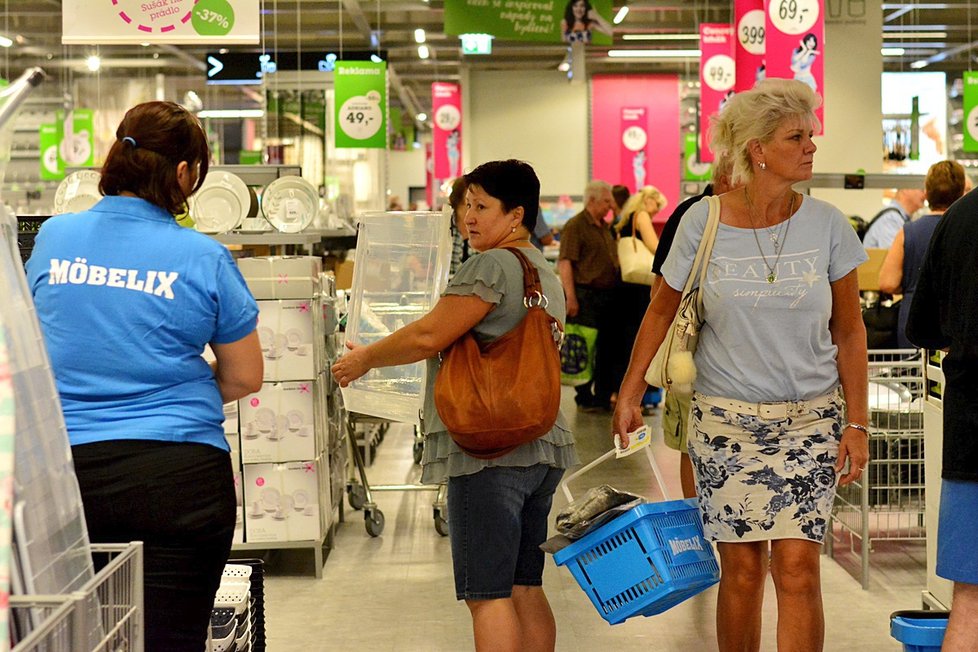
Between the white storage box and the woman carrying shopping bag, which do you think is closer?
the woman carrying shopping bag

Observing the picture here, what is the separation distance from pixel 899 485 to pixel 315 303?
→ 103 inches

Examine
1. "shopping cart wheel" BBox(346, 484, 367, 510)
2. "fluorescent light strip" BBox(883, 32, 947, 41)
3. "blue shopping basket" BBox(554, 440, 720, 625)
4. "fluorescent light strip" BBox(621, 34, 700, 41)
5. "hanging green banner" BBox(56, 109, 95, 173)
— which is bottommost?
"shopping cart wheel" BBox(346, 484, 367, 510)

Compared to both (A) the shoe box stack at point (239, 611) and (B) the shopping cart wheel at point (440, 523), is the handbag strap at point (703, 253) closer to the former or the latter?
(A) the shoe box stack at point (239, 611)

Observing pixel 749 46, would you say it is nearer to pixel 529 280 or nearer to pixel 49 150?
pixel 529 280

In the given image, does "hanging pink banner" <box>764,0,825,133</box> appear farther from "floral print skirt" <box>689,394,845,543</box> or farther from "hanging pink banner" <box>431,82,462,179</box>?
"hanging pink banner" <box>431,82,462,179</box>

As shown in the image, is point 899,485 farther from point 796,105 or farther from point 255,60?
point 255,60

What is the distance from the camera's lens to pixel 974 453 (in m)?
2.65

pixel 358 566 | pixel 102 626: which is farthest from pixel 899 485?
pixel 102 626

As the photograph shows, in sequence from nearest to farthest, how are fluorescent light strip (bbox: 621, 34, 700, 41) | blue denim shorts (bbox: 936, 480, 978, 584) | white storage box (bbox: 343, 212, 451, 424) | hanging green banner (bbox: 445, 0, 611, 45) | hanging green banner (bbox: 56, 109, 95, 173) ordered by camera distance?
blue denim shorts (bbox: 936, 480, 978, 584)
white storage box (bbox: 343, 212, 451, 424)
hanging green banner (bbox: 445, 0, 611, 45)
hanging green banner (bbox: 56, 109, 95, 173)
fluorescent light strip (bbox: 621, 34, 700, 41)

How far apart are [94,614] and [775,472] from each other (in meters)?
1.83

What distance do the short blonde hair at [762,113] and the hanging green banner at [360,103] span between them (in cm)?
1034

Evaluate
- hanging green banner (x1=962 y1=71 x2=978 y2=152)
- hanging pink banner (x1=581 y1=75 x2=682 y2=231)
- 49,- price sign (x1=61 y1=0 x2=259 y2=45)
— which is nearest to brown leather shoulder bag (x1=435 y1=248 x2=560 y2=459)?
49,- price sign (x1=61 y1=0 x2=259 y2=45)

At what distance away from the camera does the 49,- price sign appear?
22.0 ft

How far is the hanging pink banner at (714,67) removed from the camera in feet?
Result: 40.5
